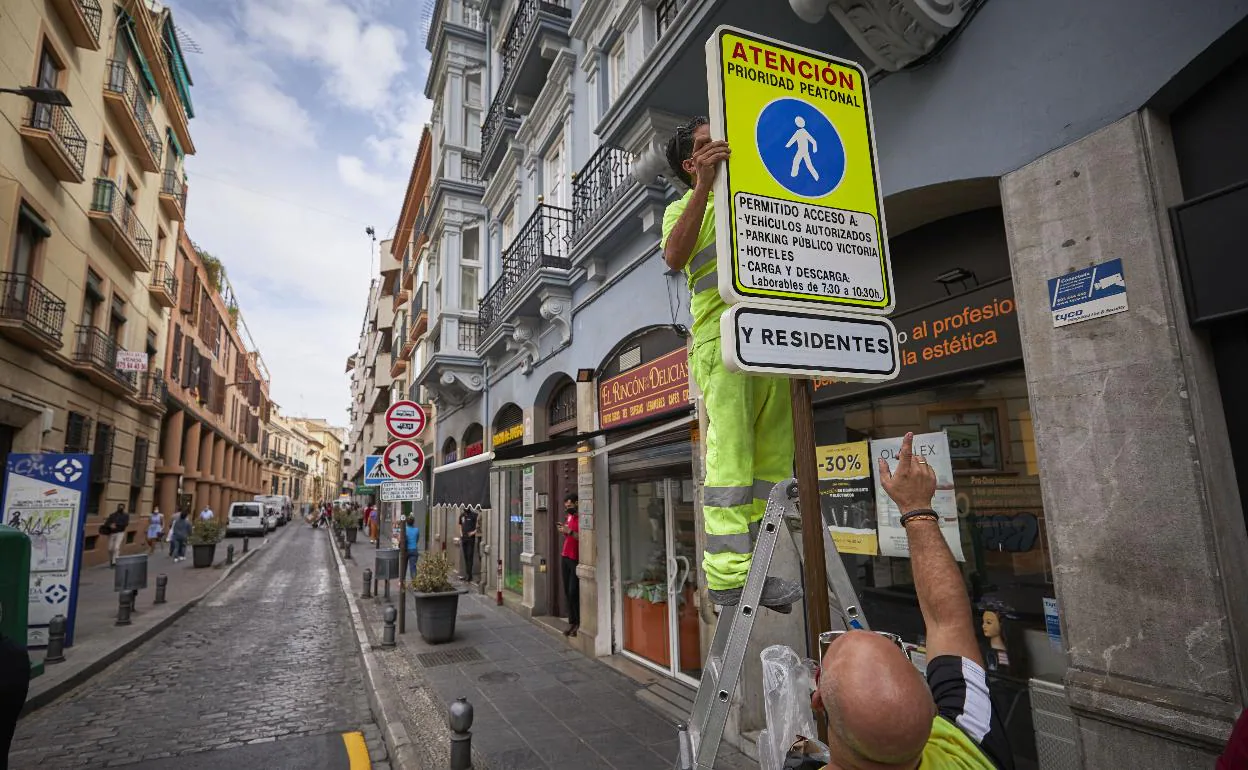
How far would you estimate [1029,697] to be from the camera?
13.3 ft

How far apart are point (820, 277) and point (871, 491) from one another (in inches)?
143

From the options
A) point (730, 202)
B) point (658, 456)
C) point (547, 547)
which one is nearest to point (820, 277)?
point (730, 202)

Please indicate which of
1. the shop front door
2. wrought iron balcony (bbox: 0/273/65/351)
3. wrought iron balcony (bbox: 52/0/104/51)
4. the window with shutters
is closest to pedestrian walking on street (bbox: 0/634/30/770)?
the shop front door

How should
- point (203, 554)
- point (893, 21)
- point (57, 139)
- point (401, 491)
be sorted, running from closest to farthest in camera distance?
point (893, 21), point (401, 491), point (57, 139), point (203, 554)

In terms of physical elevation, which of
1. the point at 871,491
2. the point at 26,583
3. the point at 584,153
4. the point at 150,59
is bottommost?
the point at 26,583

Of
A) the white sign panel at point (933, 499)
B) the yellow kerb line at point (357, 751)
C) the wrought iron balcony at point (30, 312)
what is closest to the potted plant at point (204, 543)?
the wrought iron balcony at point (30, 312)

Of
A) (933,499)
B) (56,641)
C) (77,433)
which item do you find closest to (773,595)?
(933,499)

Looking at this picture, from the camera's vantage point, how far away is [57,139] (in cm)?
1504

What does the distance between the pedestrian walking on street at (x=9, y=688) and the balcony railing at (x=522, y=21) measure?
36.6 feet

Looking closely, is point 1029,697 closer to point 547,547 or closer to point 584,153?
point 547,547

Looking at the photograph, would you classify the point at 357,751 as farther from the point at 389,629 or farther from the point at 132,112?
the point at 132,112

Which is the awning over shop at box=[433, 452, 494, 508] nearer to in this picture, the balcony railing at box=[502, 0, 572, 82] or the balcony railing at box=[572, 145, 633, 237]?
the balcony railing at box=[572, 145, 633, 237]

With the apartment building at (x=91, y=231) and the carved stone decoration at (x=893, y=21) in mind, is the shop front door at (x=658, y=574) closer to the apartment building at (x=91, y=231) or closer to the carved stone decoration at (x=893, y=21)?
the carved stone decoration at (x=893, y=21)

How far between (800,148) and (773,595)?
4.96ft
